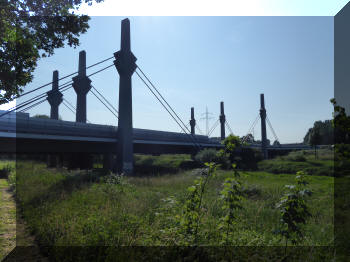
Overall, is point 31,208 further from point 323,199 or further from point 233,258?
point 323,199

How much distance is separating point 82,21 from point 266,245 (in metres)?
9.38

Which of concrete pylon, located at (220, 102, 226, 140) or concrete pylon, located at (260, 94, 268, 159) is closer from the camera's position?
concrete pylon, located at (260, 94, 268, 159)

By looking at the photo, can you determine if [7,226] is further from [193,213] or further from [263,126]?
[263,126]

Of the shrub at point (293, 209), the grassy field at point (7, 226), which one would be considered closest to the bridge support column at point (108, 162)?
the grassy field at point (7, 226)

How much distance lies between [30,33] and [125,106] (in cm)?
1366

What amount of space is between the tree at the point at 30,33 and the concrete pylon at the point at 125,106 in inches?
515

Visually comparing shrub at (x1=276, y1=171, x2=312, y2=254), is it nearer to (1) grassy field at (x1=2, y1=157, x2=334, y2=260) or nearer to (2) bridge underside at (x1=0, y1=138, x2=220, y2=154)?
(1) grassy field at (x1=2, y1=157, x2=334, y2=260)

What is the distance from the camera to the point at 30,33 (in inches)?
342

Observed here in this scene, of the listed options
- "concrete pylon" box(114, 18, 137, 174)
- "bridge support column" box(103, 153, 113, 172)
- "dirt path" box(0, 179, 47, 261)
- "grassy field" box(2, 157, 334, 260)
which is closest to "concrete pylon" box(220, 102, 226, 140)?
"bridge support column" box(103, 153, 113, 172)

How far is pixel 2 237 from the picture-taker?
7039 mm

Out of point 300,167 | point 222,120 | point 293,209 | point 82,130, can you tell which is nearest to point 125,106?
point 82,130

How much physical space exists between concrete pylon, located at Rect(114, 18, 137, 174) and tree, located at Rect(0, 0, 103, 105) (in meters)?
13.1

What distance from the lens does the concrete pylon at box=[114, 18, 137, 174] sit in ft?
73.0

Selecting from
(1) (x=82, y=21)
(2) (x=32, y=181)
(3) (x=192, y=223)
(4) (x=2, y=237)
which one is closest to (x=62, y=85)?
(2) (x=32, y=181)
